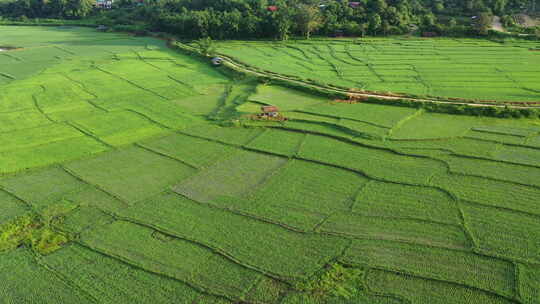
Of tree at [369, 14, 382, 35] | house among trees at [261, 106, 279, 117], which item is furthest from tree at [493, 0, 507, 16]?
house among trees at [261, 106, 279, 117]

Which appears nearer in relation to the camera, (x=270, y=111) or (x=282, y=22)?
(x=270, y=111)

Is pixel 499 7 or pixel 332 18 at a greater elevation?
pixel 499 7

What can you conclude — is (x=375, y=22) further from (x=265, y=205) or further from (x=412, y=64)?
(x=265, y=205)

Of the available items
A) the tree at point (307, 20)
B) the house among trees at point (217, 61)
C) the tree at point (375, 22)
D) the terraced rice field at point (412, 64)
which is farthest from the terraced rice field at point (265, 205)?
the tree at point (375, 22)

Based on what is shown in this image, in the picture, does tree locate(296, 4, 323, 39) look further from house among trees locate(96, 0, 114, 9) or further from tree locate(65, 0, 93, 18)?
house among trees locate(96, 0, 114, 9)

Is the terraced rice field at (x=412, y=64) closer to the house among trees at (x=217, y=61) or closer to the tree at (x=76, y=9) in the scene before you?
the house among trees at (x=217, y=61)

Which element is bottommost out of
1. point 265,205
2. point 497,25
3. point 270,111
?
point 265,205

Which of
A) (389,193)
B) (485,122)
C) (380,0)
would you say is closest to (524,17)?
(380,0)

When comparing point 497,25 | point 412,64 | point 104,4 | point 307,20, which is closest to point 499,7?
point 497,25
